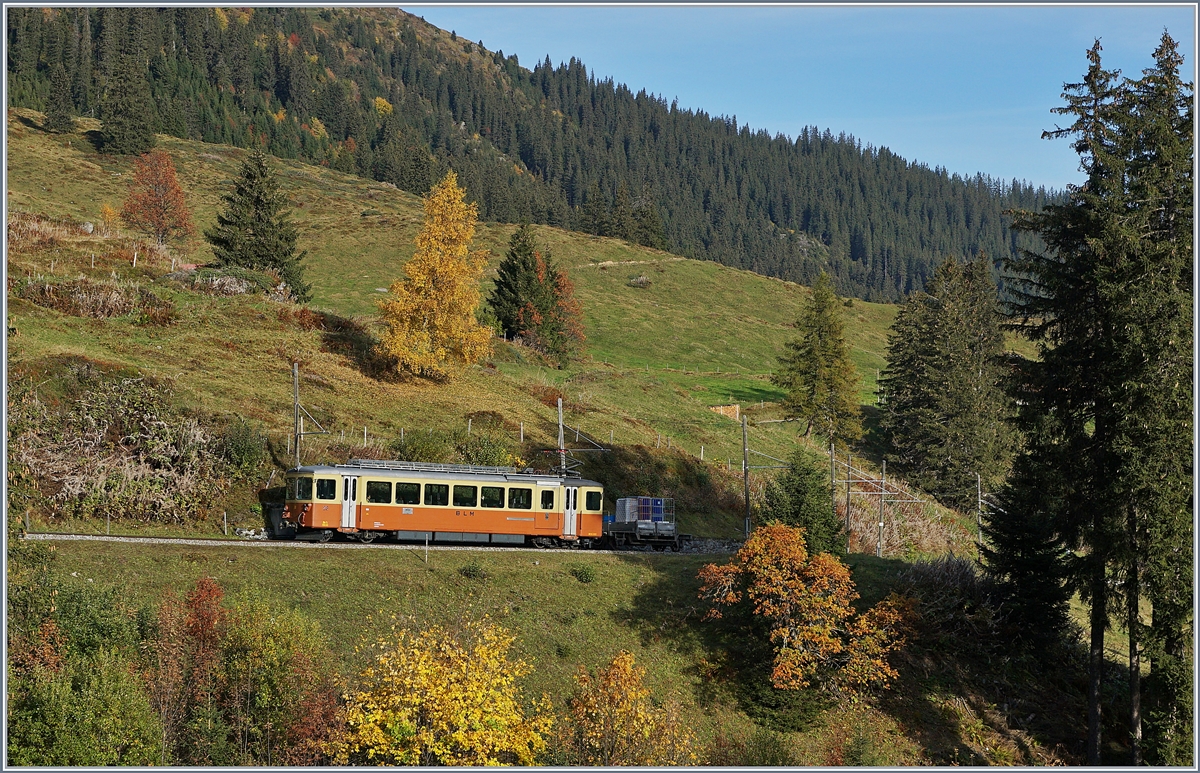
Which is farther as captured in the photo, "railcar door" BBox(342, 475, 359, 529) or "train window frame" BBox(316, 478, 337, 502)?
"railcar door" BBox(342, 475, 359, 529)

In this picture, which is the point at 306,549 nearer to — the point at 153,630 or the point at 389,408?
the point at 153,630

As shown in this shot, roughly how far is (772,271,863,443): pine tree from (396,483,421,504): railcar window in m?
40.4

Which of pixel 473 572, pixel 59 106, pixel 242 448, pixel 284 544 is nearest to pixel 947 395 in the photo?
pixel 473 572

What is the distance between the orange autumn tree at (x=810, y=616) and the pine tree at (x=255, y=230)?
5135 centimetres

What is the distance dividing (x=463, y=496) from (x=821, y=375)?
40.8m

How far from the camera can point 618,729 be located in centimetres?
2575

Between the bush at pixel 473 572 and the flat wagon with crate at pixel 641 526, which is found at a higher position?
the flat wagon with crate at pixel 641 526

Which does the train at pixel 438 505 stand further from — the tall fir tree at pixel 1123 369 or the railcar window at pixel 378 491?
the tall fir tree at pixel 1123 369

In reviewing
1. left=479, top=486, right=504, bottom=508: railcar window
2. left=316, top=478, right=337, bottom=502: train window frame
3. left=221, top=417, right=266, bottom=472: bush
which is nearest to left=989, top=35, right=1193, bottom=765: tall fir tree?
left=479, top=486, right=504, bottom=508: railcar window

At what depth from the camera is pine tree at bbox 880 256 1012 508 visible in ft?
217

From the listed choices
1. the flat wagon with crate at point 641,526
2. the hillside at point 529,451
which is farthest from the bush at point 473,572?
the flat wagon with crate at point 641,526

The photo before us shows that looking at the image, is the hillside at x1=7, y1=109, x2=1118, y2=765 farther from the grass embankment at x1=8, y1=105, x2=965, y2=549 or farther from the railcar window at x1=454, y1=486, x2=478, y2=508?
the railcar window at x1=454, y1=486, x2=478, y2=508

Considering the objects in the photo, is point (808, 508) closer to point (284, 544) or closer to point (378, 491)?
point (378, 491)

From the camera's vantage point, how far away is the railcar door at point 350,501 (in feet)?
120
